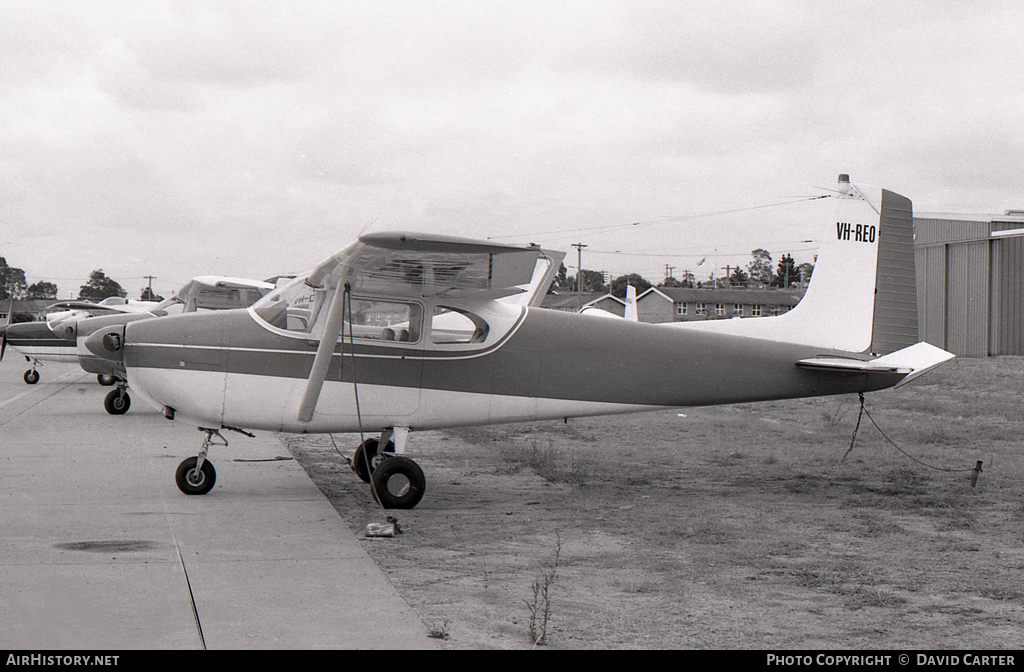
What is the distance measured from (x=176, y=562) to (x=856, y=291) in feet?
23.5

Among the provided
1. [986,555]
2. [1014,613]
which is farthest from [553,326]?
[1014,613]

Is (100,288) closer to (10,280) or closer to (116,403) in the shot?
(10,280)

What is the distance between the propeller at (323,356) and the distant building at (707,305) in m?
74.9

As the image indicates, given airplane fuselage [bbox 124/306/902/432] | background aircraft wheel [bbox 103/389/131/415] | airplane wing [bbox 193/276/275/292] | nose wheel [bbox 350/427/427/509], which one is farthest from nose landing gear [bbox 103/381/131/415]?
nose wheel [bbox 350/427/427/509]

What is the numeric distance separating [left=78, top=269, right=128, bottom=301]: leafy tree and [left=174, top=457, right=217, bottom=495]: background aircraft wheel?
117456 mm

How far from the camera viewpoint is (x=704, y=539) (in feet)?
22.3

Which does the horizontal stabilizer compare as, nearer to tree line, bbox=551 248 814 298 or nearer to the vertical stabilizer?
the vertical stabilizer

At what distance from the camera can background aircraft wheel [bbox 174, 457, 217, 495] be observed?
27.1 ft

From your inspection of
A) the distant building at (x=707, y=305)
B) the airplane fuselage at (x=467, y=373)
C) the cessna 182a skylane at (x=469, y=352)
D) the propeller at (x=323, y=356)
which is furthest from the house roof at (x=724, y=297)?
the propeller at (x=323, y=356)

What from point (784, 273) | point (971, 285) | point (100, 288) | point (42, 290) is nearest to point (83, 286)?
point (100, 288)

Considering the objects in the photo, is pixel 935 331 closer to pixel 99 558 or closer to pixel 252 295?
pixel 252 295
